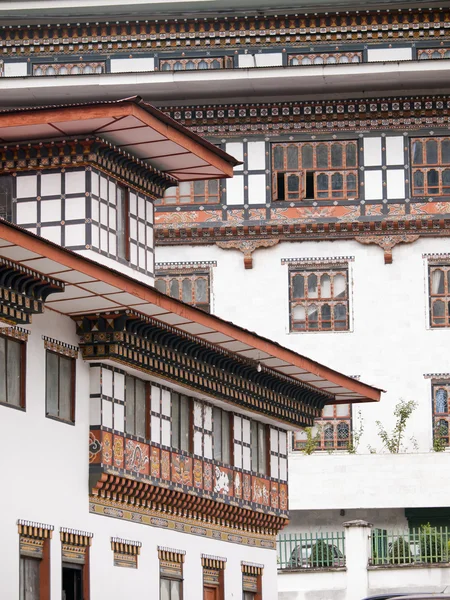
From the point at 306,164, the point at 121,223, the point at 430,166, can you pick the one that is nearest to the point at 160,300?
the point at 121,223

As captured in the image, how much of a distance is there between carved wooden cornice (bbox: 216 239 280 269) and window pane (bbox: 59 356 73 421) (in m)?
23.3

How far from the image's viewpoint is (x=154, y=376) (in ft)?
A: 117

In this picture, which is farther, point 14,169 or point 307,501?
point 307,501

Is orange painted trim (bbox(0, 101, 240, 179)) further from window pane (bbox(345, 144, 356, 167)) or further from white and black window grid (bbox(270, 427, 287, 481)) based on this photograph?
window pane (bbox(345, 144, 356, 167))

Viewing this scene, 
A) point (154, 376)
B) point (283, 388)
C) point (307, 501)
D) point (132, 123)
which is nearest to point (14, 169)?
point (132, 123)

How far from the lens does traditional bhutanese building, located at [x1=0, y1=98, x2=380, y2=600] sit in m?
30.8

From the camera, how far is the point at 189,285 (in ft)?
184

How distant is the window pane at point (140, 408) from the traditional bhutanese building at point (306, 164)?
19.0 m

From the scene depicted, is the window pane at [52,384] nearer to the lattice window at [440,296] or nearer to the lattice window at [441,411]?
the lattice window at [441,411]

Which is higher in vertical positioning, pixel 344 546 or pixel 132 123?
pixel 132 123

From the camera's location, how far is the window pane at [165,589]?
36.3 metres

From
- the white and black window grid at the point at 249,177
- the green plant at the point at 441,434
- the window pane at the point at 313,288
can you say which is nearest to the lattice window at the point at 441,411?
the green plant at the point at 441,434

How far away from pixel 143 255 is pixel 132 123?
3.78 m

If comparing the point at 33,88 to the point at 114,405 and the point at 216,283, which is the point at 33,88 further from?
the point at 114,405
